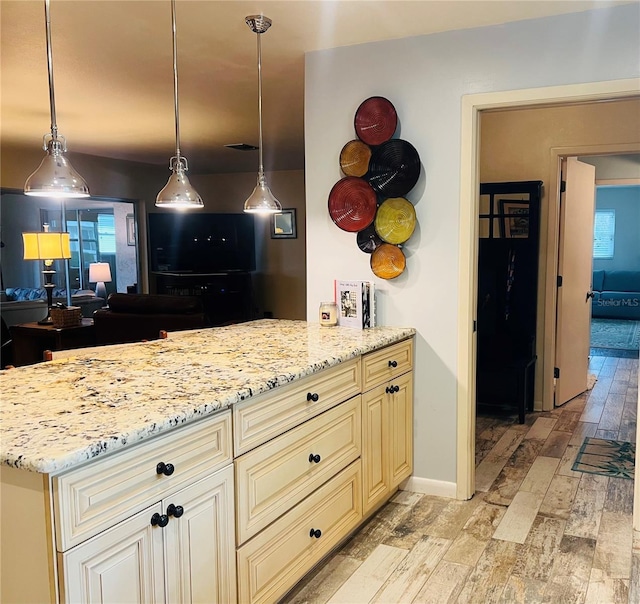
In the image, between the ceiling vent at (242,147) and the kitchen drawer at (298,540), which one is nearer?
the kitchen drawer at (298,540)

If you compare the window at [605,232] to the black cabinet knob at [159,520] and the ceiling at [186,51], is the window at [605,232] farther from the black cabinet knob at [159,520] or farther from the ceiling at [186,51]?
the black cabinet knob at [159,520]

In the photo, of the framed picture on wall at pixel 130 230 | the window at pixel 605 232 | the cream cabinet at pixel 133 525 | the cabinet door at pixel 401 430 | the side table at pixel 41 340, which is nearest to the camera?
the cream cabinet at pixel 133 525

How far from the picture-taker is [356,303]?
10.1ft

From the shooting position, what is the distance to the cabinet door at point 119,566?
1309mm

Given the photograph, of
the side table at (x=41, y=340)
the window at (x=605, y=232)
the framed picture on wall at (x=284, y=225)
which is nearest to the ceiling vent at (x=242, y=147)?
the framed picture on wall at (x=284, y=225)

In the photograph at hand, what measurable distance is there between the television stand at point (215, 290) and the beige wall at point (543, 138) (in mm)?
4409

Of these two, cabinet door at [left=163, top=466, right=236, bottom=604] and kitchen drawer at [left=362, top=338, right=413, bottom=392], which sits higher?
kitchen drawer at [left=362, top=338, right=413, bottom=392]

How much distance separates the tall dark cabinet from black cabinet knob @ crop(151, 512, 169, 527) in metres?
3.46

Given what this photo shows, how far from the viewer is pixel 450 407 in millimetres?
3119

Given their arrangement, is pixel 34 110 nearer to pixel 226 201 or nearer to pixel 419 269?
pixel 419 269

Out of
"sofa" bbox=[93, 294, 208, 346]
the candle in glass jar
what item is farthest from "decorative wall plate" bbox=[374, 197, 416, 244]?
"sofa" bbox=[93, 294, 208, 346]

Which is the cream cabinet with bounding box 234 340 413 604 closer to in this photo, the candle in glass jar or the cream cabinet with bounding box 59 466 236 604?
the cream cabinet with bounding box 59 466 236 604

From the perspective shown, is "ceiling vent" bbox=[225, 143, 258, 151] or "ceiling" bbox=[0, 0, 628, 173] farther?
"ceiling vent" bbox=[225, 143, 258, 151]

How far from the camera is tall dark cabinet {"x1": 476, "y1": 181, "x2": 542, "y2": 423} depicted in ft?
15.2
